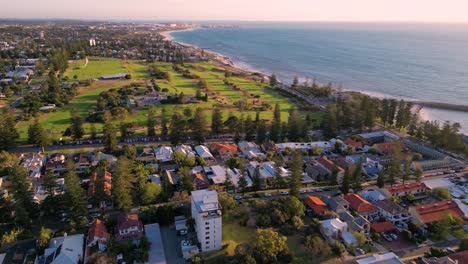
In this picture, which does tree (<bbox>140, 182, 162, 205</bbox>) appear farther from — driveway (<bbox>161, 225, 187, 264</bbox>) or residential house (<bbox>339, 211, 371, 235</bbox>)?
residential house (<bbox>339, 211, 371, 235</bbox>)

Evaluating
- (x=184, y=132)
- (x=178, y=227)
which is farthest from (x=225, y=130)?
(x=178, y=227)

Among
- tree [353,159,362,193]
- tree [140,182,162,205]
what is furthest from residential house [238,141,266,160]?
tree [140,182,162,205]

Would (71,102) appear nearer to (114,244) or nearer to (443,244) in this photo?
(114,244)

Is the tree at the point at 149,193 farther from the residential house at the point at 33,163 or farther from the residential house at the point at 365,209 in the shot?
the residential house at the point at 365,209

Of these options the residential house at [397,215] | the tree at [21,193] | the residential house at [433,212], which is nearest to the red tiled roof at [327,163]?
the residential house at [397,215]

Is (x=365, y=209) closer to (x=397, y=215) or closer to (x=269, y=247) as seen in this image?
(x=397, y=215)

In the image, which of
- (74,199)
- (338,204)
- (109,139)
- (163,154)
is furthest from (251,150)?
(74,199)
